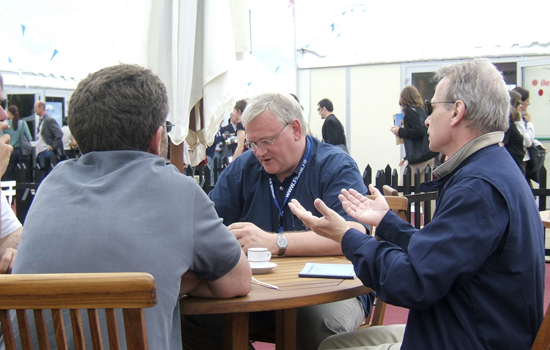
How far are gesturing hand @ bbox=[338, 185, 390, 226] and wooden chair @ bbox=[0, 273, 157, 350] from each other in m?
1.01

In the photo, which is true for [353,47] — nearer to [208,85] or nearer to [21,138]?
[21,138]

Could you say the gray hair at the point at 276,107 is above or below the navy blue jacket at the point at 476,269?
above

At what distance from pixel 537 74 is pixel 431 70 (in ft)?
5.75

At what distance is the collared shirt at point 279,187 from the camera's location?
8.97ft

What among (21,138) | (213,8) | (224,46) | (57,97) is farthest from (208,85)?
(57,97)

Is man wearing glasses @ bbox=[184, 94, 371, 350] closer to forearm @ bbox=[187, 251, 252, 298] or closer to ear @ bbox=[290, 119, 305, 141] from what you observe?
ear @ bbox=[290, 119, 305, 141]

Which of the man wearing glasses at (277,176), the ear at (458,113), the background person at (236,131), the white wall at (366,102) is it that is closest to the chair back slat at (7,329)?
the man wearing glasses at (277,176)

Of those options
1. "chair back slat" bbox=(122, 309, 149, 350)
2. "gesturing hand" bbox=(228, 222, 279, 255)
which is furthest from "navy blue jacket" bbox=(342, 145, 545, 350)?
"gesturing hand" bbox=(228, 222, 279, 255)

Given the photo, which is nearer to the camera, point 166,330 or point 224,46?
point 166,330

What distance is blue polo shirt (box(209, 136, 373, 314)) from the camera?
2727 mm

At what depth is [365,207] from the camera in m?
2.04

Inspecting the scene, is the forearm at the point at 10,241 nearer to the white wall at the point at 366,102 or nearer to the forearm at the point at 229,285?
the forearm at the point at 229,285

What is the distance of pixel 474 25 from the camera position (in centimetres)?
939

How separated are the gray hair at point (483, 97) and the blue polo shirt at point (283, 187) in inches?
37.8
